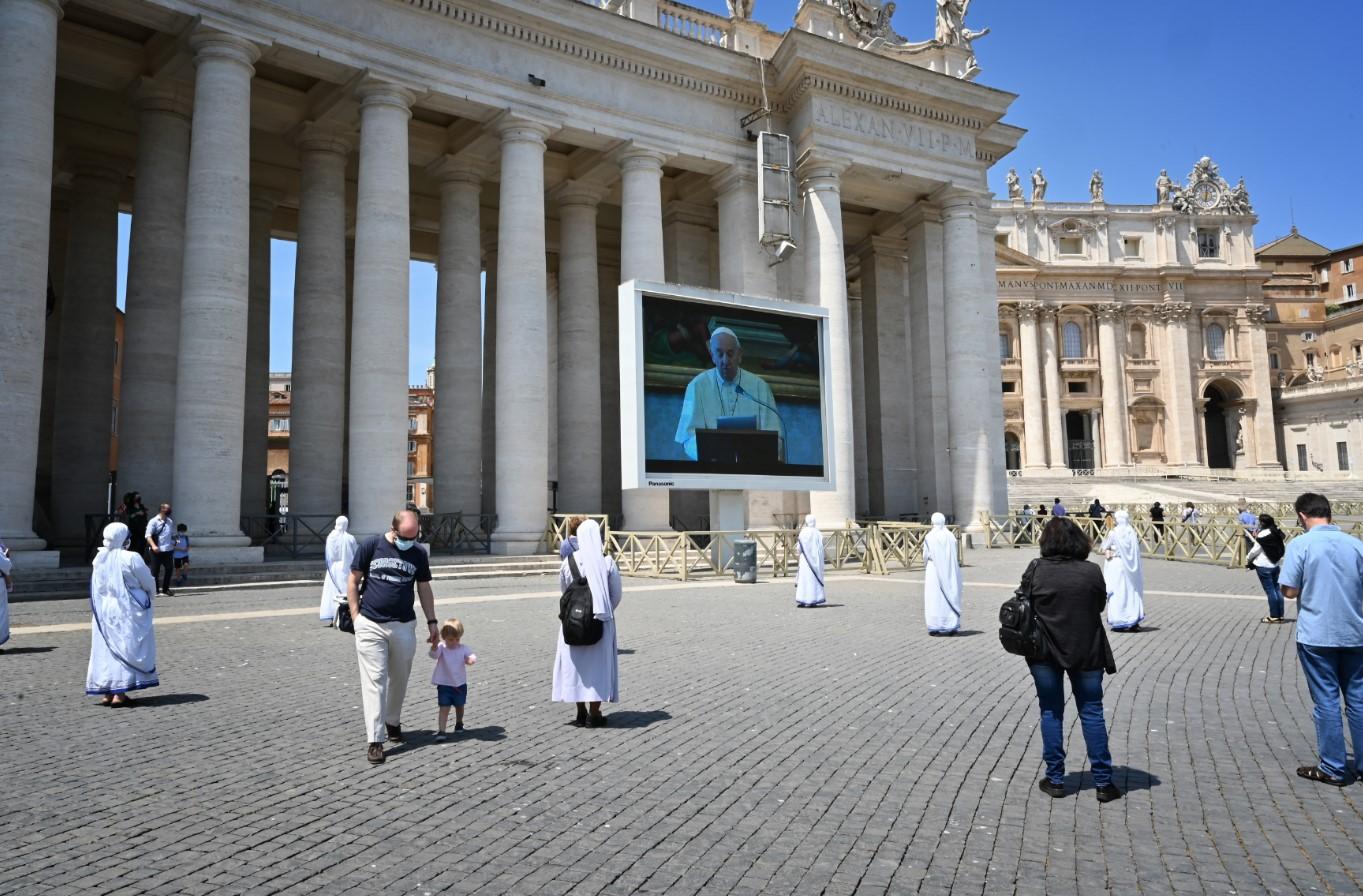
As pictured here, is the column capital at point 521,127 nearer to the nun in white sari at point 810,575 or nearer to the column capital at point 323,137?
the column capital at point 323,137

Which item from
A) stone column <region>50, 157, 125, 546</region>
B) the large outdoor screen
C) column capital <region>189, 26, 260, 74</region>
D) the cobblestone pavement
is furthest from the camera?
stone column <region>50, 157, 125, 546</region>

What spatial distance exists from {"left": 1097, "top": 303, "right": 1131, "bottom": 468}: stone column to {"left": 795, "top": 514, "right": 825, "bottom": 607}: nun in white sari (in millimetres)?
60284

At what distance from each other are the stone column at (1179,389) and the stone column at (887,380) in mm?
44194

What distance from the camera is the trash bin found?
19.8 meters

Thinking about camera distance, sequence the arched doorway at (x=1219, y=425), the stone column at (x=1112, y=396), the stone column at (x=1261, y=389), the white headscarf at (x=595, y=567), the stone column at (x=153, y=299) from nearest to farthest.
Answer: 1. the white headscarf at (x=595, y=567)
2. the stone column at (x=153, y=299)
3. the stone column at (x=1112, y=396)
4. the stone column at (x=1261, y=389)
5. the arched doorway at (x=1219, y=425)

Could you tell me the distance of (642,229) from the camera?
24.8 m

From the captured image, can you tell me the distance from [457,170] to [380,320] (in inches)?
300

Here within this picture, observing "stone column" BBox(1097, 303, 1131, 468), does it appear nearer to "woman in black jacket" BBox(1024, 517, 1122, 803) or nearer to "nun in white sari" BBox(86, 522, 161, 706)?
"woman in black jacket" BBox(1024, 517, 1122, 803)

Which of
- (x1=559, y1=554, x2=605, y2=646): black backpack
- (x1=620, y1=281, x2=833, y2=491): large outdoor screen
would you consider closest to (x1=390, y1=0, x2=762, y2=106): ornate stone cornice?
(x1=620, y1=281, x2=833, y2=491): large outdoor screen

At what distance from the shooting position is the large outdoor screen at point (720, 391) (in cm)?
1978

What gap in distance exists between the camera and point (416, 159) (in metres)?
26.8

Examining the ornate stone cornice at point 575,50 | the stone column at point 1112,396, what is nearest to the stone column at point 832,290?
the ornate stone cornice at point 575,50

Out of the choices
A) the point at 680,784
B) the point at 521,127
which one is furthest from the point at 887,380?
the point at 680,784

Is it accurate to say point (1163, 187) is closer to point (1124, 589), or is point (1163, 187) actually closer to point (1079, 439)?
point (1079, 439)
